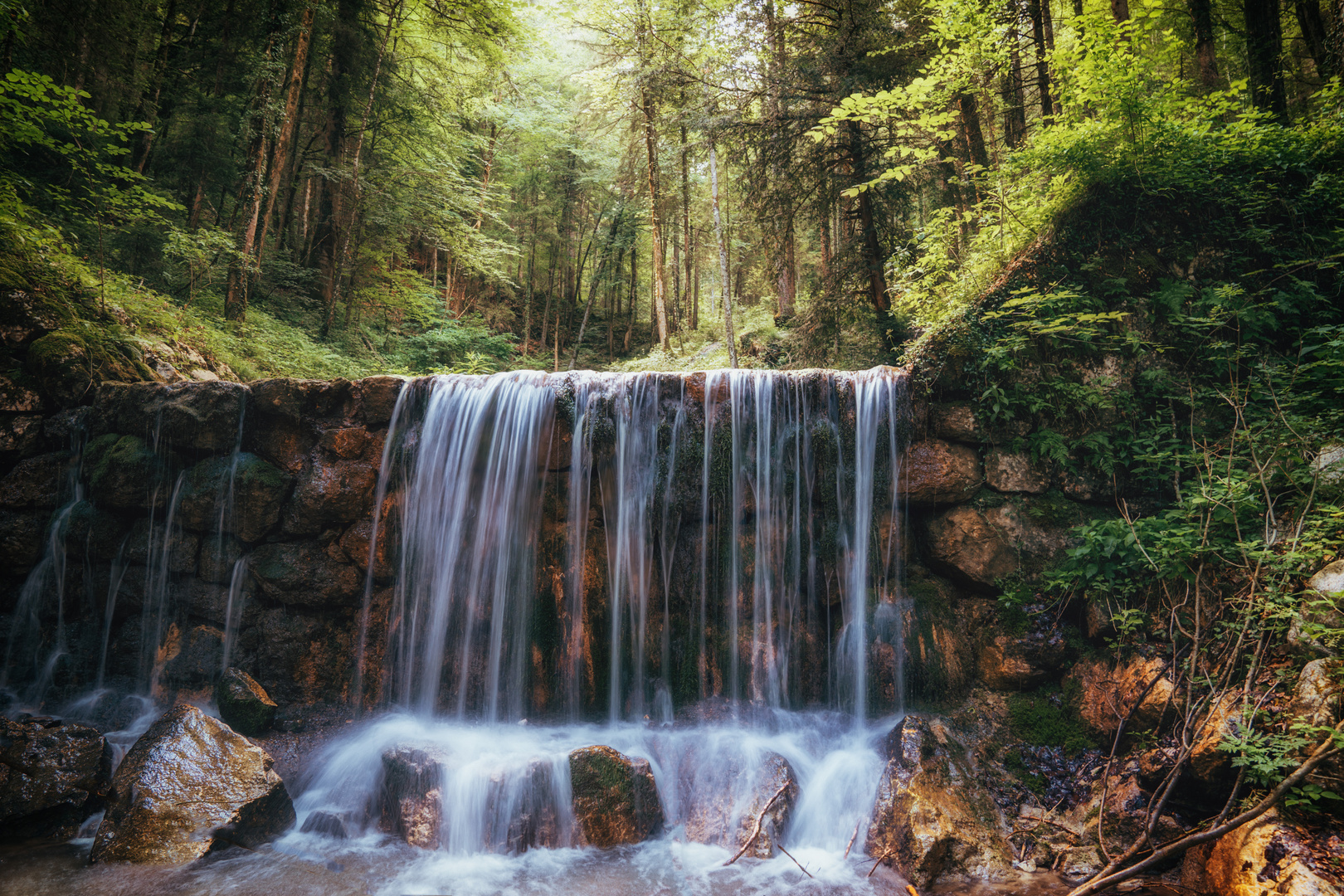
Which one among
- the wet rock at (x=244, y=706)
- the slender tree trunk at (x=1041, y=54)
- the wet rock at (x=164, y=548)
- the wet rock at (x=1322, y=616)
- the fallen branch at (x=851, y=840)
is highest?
the slender tree trunk at (x=1041, y=54)

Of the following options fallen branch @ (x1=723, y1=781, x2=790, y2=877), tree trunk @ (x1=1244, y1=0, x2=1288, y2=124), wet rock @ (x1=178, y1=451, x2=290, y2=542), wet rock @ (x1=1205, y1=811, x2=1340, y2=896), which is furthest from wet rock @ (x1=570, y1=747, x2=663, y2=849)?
tree trunk @ (x1=1244, y1=0, x2=1288, y2=124)

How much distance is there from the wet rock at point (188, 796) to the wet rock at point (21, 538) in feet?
11.6

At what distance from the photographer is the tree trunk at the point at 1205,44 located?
715 cm

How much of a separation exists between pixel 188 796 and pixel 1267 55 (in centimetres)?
1336

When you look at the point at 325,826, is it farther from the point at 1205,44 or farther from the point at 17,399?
the point at 1205,44

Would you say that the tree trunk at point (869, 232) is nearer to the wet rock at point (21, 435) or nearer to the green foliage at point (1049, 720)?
the green foliage at point (1049, 720)

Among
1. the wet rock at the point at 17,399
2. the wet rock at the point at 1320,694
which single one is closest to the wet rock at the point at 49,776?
the wet rock at the point at 17,399

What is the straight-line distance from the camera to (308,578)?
650 centimetres

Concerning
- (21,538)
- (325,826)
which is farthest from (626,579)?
(21,538)

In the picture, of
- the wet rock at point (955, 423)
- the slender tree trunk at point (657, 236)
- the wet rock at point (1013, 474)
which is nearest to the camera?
the wet rock at point (1013, 474)

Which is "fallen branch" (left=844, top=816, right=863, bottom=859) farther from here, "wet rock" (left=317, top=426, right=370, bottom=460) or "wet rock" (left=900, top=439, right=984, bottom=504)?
"wet rock" (left=317, top=426, right=370, bottom=460)

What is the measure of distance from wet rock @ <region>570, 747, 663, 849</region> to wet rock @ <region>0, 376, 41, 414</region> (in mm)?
7586

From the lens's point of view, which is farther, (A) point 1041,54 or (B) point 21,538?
(A) point 1041,54

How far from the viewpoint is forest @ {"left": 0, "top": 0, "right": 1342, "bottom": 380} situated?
687cm
